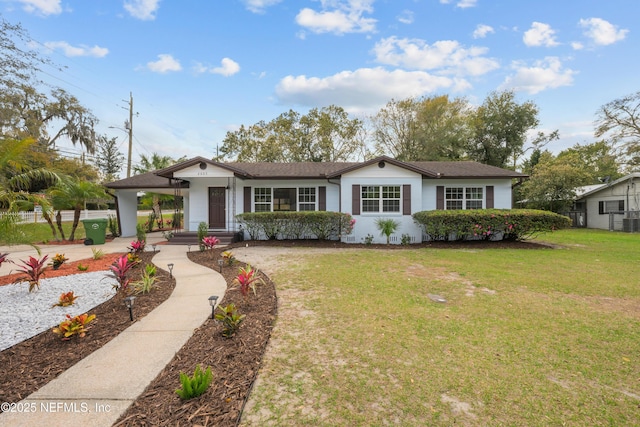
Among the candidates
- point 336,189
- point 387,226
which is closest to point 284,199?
point 336,189

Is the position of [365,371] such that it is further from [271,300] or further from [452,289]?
[452,289]

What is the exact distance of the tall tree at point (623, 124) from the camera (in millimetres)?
22703

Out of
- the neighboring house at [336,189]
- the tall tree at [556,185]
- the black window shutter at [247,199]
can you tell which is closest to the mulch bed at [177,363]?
the neighboring house at [336,189]

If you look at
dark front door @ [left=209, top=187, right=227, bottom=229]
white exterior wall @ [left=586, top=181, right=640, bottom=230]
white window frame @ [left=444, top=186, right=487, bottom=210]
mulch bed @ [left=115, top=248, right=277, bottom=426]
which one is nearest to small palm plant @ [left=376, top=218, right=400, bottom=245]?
white window frame @ [left=444, top=186, right=487, bottom=210]

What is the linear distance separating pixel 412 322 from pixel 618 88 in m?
31.0

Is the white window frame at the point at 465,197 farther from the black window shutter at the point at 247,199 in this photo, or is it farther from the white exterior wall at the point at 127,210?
the white exterior wall at the point at 127,210

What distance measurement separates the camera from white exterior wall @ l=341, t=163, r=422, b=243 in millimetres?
12289

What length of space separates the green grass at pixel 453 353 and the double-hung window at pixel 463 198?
6.96m

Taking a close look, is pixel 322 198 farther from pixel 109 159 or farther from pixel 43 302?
pixel 109 159

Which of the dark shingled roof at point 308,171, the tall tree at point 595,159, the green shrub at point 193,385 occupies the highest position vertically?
the tall tree at point 595,159

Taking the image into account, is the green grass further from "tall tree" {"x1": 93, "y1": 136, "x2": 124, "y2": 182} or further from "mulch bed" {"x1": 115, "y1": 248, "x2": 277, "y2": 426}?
"tall tree" {"x1": 93, "y1": 136, "x2": 124, "y2": 182}

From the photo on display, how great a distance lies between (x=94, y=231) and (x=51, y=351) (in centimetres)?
1084

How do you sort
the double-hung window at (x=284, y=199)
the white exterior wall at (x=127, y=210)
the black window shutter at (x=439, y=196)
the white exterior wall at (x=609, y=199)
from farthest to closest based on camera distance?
the white exterior wall at (x=609, y=199)
the white exterior wall at (x=127, y=210)
the double-hung window at (x=284, y=199)
the black window shutter at (x=439, y=196)

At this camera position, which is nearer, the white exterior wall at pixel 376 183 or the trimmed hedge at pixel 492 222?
the trimmed hedge at pixel 492 222
